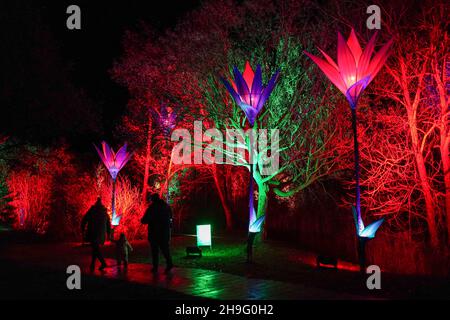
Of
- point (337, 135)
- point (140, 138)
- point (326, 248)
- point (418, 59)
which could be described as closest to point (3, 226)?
point (140, 138)

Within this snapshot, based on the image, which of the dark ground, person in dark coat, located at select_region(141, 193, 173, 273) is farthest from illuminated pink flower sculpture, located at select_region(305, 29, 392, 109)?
person in dark coat, located at select_region(141, 193, 173, 273)

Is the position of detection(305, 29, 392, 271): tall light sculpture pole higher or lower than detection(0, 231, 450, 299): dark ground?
higher

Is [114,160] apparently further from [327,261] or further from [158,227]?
[327,261]

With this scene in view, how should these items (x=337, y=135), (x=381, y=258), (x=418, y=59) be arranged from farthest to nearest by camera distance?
(x=337, y=135), (x=418, y=59), (x=381, y=258)

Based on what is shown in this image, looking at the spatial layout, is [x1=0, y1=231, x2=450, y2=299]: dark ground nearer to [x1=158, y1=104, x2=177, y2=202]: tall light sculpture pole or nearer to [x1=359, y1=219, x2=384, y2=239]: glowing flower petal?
[x1=359, y1=219, x2=384, y2=239]: glowing flower petal

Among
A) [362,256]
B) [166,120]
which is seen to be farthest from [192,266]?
[166,120]

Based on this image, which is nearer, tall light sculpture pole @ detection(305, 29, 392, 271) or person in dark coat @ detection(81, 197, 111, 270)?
tall light sculpture pole @ detection(305, 29, 392, 271)

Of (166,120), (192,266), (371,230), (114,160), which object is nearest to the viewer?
(371,230)

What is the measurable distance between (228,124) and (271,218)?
35.4 ft

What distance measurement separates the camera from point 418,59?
13.6 meters

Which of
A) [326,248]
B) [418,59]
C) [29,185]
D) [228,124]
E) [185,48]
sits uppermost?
[185,48]

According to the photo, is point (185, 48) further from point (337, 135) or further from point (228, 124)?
point (337, 135)

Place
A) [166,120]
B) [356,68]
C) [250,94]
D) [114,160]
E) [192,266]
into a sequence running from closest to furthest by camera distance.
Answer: [356,68] < [192,266] < [250,94] < [166,120] < [114,160]

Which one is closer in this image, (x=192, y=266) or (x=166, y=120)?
(x=192, y=266)
